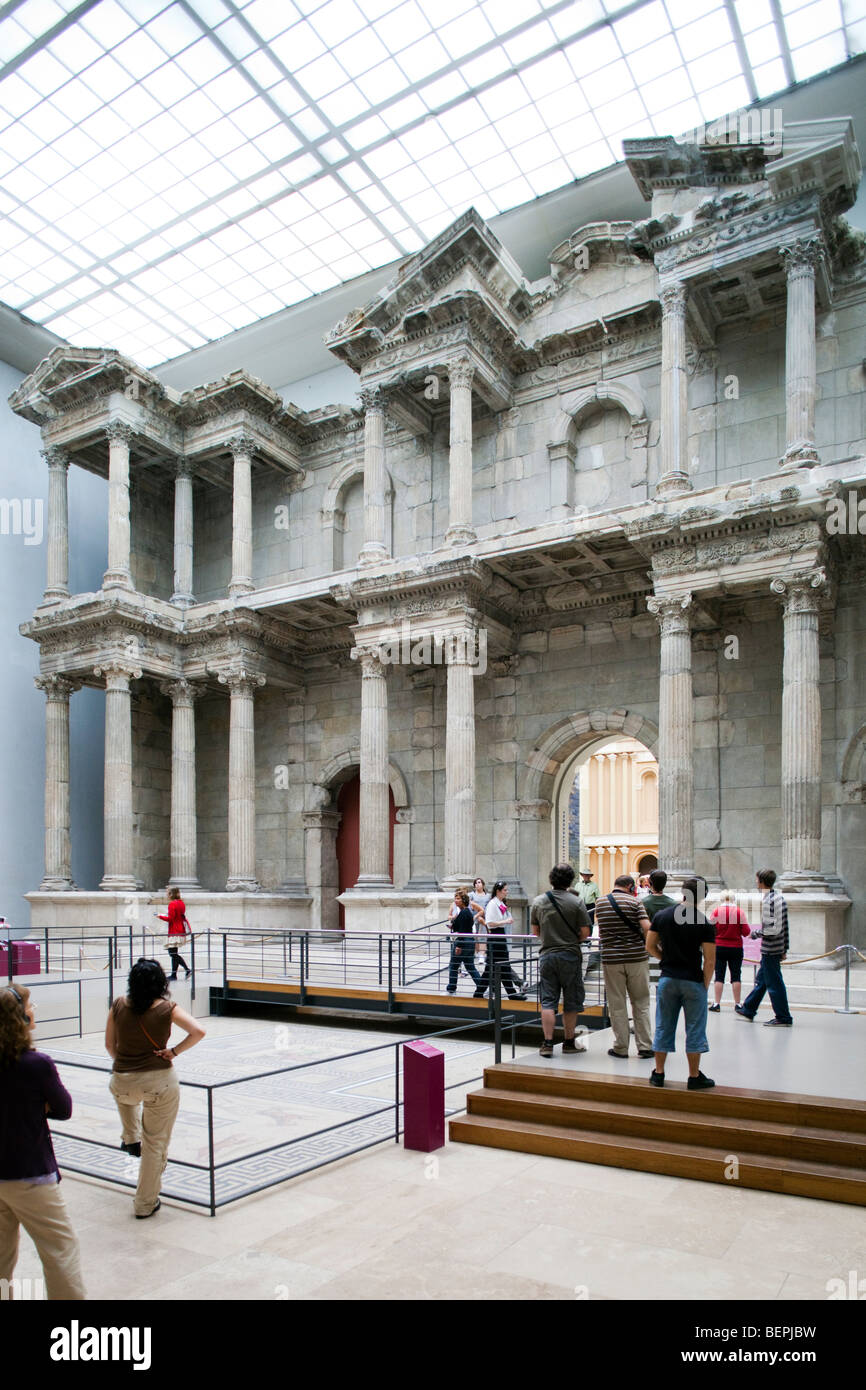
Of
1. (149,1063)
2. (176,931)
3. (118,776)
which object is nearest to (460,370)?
(118,776)

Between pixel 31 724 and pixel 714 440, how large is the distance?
1938 cm

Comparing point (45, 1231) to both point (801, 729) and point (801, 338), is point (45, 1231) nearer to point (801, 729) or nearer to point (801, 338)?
point (801, 729)

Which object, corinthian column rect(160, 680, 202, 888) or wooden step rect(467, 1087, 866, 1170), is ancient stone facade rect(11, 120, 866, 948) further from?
wooden step rect(467, 1087, 866, 1170)

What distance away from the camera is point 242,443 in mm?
24359

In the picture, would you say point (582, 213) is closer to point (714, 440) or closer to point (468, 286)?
point (468, 286)

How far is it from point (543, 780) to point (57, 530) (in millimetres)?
13727

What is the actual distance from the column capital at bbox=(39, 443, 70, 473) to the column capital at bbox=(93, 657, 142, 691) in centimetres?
573

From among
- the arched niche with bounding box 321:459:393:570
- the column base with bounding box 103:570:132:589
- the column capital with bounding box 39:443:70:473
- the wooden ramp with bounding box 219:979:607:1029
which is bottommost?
the wooden ramp with bounding box 219:979:607:1029

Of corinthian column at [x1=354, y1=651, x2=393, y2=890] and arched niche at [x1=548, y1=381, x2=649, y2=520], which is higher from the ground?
arched niche at [x1=548, y1=381, x2=649, y2=520]

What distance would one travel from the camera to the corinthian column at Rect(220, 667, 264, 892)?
23172 mm

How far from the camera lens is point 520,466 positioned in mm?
21797

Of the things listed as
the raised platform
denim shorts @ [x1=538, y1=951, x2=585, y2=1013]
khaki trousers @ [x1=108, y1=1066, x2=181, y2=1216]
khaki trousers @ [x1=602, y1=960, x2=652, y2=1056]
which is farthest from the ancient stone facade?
khaki trousers @ [x1=108, y1=1066, x2=181, y2=1216]
